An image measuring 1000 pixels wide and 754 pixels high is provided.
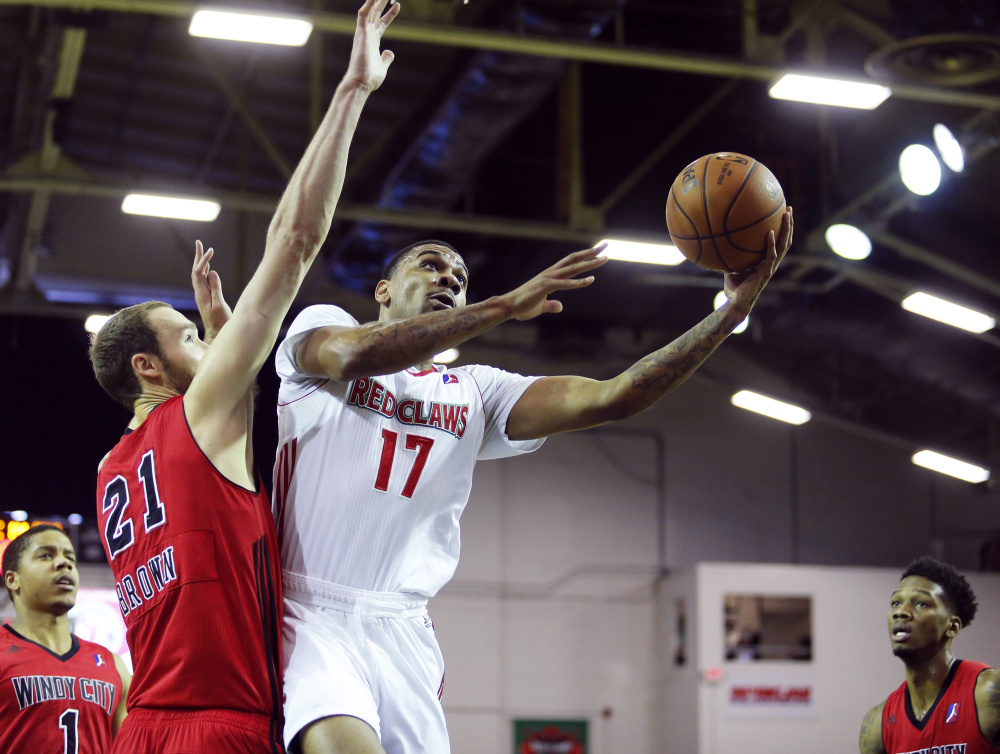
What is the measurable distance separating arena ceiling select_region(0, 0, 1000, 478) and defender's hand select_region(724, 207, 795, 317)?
196 inches

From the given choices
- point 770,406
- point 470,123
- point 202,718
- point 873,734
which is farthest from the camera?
point 770,406

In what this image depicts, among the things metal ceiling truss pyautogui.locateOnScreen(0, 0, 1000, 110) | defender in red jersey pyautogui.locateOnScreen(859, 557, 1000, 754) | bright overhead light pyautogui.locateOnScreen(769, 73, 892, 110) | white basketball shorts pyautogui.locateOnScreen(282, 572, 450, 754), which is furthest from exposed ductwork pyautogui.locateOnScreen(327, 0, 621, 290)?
white basketball shorts pyautogui.locateOnScreen(282, 572, 450, 754)

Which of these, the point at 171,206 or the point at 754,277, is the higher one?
the point at 171,206

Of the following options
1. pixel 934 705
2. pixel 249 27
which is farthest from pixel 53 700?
pixel 934 705

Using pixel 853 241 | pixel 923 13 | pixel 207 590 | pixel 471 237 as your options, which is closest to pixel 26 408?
pixel 471 237

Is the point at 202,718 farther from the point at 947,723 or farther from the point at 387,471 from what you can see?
the point at 947,723

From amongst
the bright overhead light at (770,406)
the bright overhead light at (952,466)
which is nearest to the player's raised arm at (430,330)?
the bright overhead light at (770,406)

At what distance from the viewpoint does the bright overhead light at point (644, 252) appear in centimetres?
1085

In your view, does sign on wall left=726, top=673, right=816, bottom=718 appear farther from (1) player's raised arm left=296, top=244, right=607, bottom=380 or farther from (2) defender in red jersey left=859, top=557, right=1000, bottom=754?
(1) player's raised arm left=296, top=244, right=607, bottom=380

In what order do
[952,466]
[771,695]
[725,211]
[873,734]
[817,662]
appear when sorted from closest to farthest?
[725,211] < [873,734] < [771,695] < [817,662] < [952,466]

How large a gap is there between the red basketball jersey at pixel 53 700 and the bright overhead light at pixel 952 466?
12074 mm

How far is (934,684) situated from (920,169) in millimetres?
5216

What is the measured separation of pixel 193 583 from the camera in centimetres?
327

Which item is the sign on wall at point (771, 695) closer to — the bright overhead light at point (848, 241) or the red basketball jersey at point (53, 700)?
the bright overhead light at point (848, 241)
